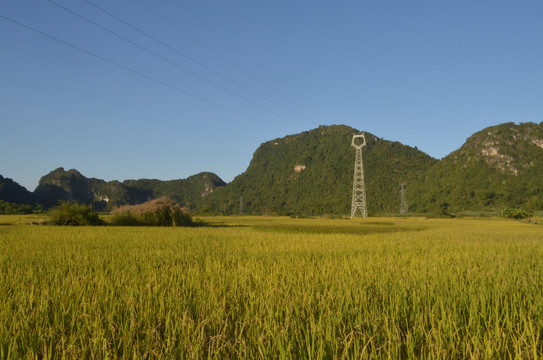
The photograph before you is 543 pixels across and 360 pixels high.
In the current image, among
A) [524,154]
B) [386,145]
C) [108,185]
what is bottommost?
[108,185]

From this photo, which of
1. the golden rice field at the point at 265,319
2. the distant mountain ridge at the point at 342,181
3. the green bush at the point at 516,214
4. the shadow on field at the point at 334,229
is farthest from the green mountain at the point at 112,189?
the golden rice field at the point at 265,319

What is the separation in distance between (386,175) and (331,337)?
101 meters

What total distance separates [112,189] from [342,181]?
7729cm

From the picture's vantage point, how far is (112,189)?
106 metres

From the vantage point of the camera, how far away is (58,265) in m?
4.04

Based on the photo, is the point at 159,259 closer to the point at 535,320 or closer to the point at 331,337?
the point at 331,337

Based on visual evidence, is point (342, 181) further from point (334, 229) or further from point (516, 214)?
point (334, 229)

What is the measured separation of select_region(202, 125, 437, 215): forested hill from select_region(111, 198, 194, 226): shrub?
57313 millimetres

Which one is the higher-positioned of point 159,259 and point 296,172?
point 296,172

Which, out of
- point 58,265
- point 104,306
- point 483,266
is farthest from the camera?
point 483,266

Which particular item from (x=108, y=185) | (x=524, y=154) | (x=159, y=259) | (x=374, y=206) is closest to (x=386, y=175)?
(x=374, y=206)

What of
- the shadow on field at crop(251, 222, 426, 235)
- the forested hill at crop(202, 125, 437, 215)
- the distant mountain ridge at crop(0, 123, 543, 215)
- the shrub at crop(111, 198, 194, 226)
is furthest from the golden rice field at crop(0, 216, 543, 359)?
the forested hill at crop(202, 125, 437, 215)

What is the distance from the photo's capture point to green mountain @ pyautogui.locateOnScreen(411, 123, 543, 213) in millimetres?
59094

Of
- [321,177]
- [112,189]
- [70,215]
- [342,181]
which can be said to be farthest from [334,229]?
[112,189]
